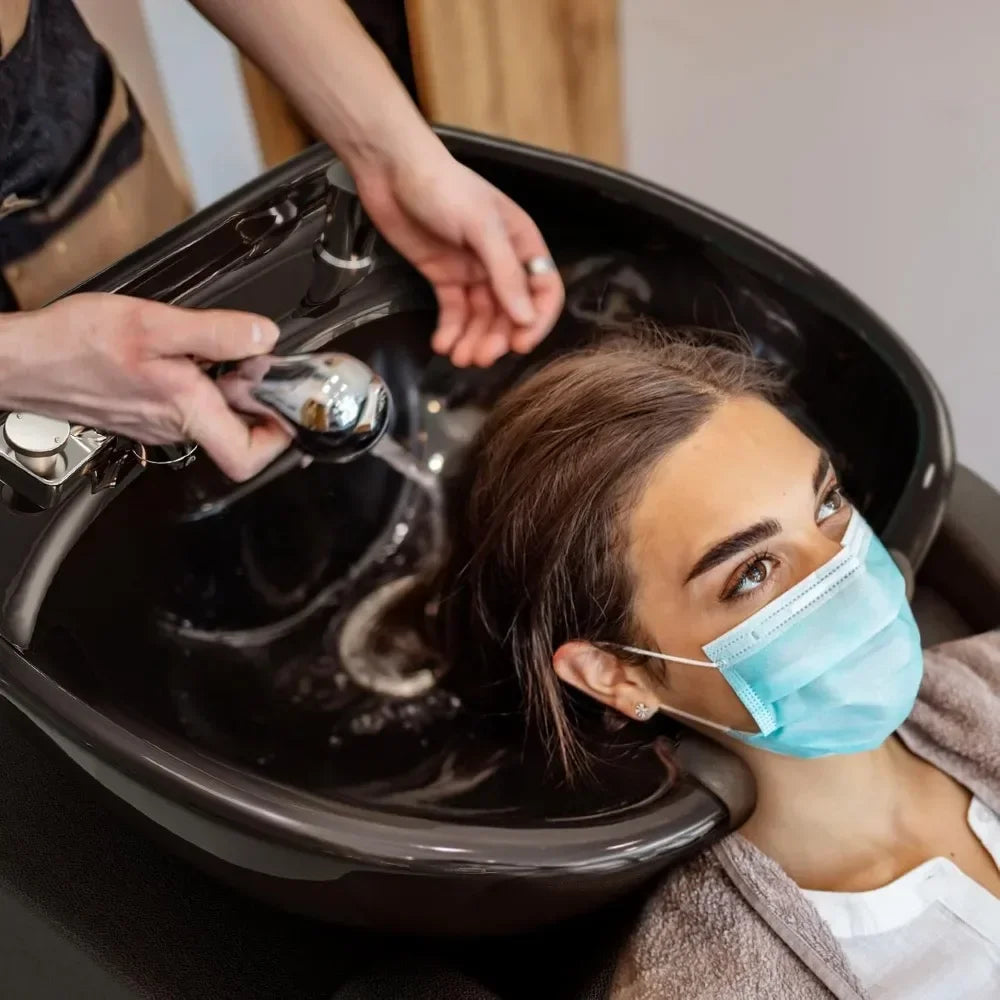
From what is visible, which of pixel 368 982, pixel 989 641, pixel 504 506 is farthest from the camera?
pixel 989 641

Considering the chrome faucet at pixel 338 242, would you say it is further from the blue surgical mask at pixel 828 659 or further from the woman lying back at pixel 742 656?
the blue surgical mask at pixel 828 659

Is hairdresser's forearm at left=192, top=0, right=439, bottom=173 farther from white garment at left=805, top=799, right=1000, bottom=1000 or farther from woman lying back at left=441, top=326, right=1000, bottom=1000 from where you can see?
white garment at left=805, top=799, right=1000, bottom=1000

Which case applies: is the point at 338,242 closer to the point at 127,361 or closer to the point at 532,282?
the point at 532,282

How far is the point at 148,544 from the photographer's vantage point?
0.83 m

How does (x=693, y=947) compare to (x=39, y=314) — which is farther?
(x=693, y=947)

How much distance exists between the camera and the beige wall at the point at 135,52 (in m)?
1.30

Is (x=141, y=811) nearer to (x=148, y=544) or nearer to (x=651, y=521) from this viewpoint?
(x=148, y=544)

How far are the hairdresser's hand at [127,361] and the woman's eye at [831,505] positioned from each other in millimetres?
455

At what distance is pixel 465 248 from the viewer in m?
0.91

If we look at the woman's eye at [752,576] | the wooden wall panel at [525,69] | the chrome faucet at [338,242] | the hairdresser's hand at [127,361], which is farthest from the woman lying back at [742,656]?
the wooden wall panel at [525,69]

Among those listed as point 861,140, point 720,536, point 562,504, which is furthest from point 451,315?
point 861,140

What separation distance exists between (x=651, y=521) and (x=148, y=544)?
1.27 ft

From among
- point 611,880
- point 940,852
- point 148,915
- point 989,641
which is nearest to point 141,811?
point 148,915

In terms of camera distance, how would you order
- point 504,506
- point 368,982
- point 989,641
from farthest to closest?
1. point 989,641
2. point 504,506
3. point 368,982
